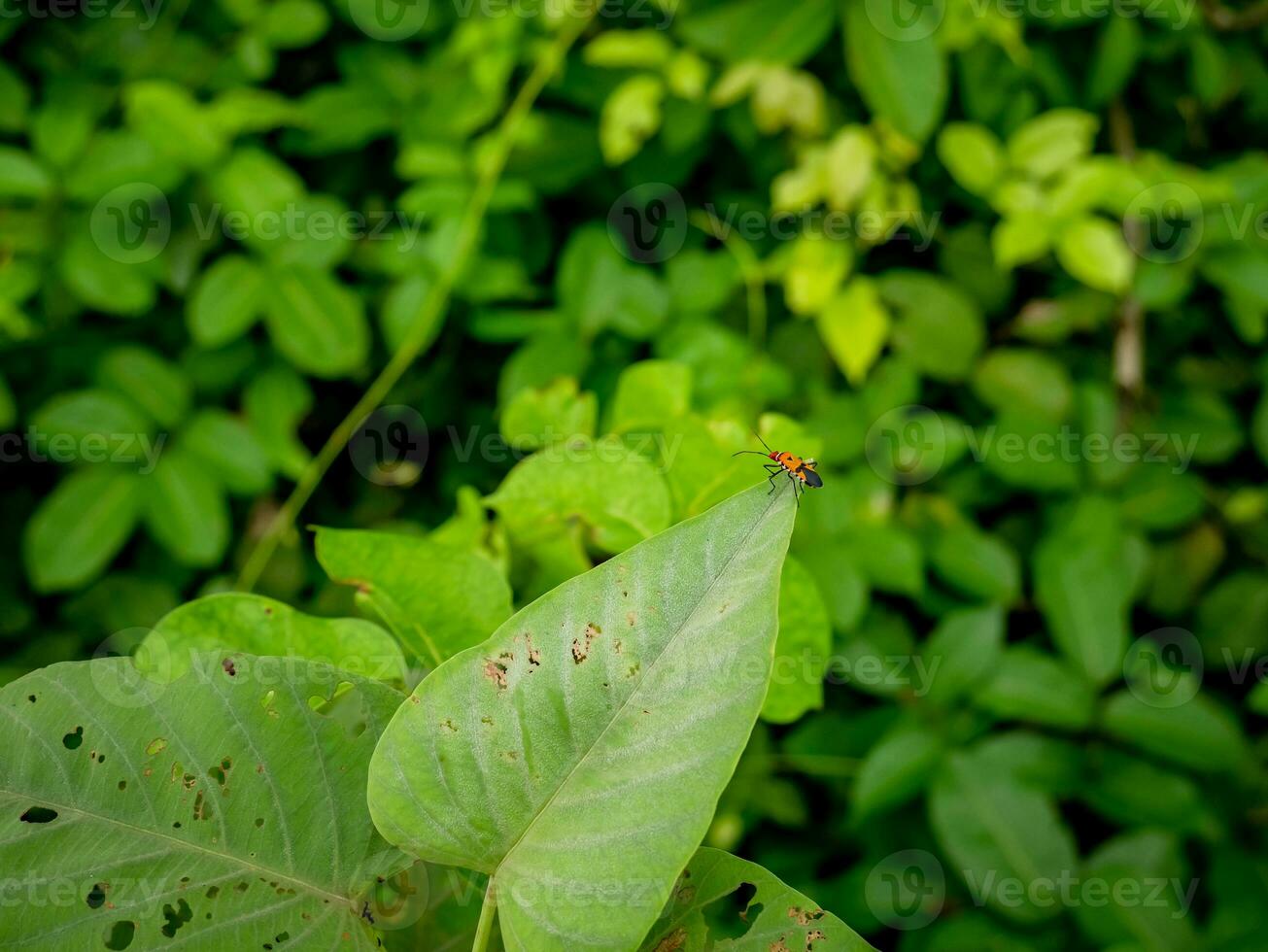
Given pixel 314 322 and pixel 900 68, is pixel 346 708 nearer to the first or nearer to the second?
pixel 314 322

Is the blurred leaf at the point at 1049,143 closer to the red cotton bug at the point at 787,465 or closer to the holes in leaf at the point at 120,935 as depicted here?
the red cotton bug at the point at 787,465

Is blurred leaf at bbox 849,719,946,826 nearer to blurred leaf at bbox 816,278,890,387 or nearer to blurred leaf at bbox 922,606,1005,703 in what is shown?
blurred leaf at bbox 922,606,1005,703

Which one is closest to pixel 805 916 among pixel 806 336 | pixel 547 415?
pixel 547 415

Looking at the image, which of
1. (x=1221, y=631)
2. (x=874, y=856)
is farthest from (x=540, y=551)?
(x=1221, y=631)

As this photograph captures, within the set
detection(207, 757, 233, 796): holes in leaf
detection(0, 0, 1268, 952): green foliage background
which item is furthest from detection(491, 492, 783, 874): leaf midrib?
detection(0, 0, 1268, 952): green foliage background

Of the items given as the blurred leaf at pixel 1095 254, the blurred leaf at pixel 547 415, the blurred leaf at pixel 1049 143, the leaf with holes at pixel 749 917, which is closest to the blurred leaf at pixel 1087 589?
the blurred leaf at pixel 1095 254

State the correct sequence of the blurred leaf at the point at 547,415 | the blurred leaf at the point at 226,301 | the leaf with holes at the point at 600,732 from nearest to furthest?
the leaf with holes at the point at 600,732
the blurred leaf at the point at 547,415
the blurred leaf at the point at 226,301

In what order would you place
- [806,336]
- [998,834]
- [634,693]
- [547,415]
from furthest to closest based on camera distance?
[806,336]
[998,834]
[547,415]
[634,693]
